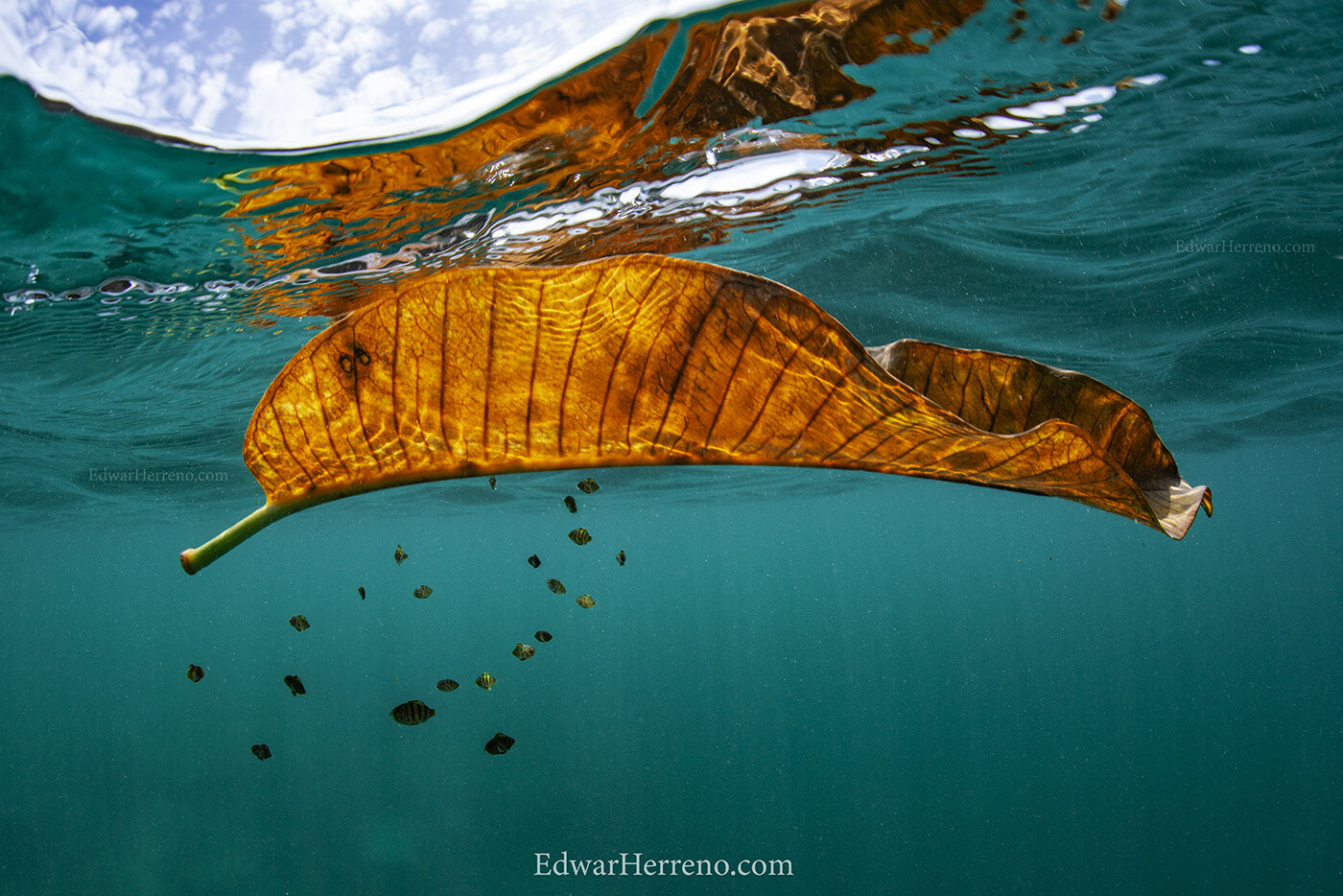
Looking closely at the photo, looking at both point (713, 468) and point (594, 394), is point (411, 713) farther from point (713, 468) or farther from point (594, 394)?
point (713, 468)

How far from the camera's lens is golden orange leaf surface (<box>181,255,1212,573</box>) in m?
1.24

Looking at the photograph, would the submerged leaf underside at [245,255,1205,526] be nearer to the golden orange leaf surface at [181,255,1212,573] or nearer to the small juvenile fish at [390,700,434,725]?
the golden orange leaf surface at [181,255,1212,573]

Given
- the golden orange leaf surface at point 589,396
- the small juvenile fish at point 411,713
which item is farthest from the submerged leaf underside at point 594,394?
the small juvenile fish at point 411,713

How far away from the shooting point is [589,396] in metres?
1.36

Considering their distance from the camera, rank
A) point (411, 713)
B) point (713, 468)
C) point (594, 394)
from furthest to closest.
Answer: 1. point (713, 468)
2. point (411, 713)
3. point (594, 394)

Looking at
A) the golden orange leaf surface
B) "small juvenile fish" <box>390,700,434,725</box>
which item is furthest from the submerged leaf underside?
"small juvenile fish" <box>390,700,434,725</box>

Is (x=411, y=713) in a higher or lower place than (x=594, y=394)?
lower

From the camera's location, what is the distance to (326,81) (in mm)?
6023

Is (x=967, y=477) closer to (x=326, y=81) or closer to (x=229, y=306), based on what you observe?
(x=326, y=81)

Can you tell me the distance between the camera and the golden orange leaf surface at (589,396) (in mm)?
1240

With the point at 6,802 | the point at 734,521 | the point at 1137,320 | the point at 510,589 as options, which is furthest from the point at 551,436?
the point at 510,589

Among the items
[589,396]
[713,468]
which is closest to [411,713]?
[589,396]

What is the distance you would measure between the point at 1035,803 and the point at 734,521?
2350 inches

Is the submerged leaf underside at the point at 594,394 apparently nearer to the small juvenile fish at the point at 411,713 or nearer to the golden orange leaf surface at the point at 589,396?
the golden orange leaf surface at the point at 589,396
